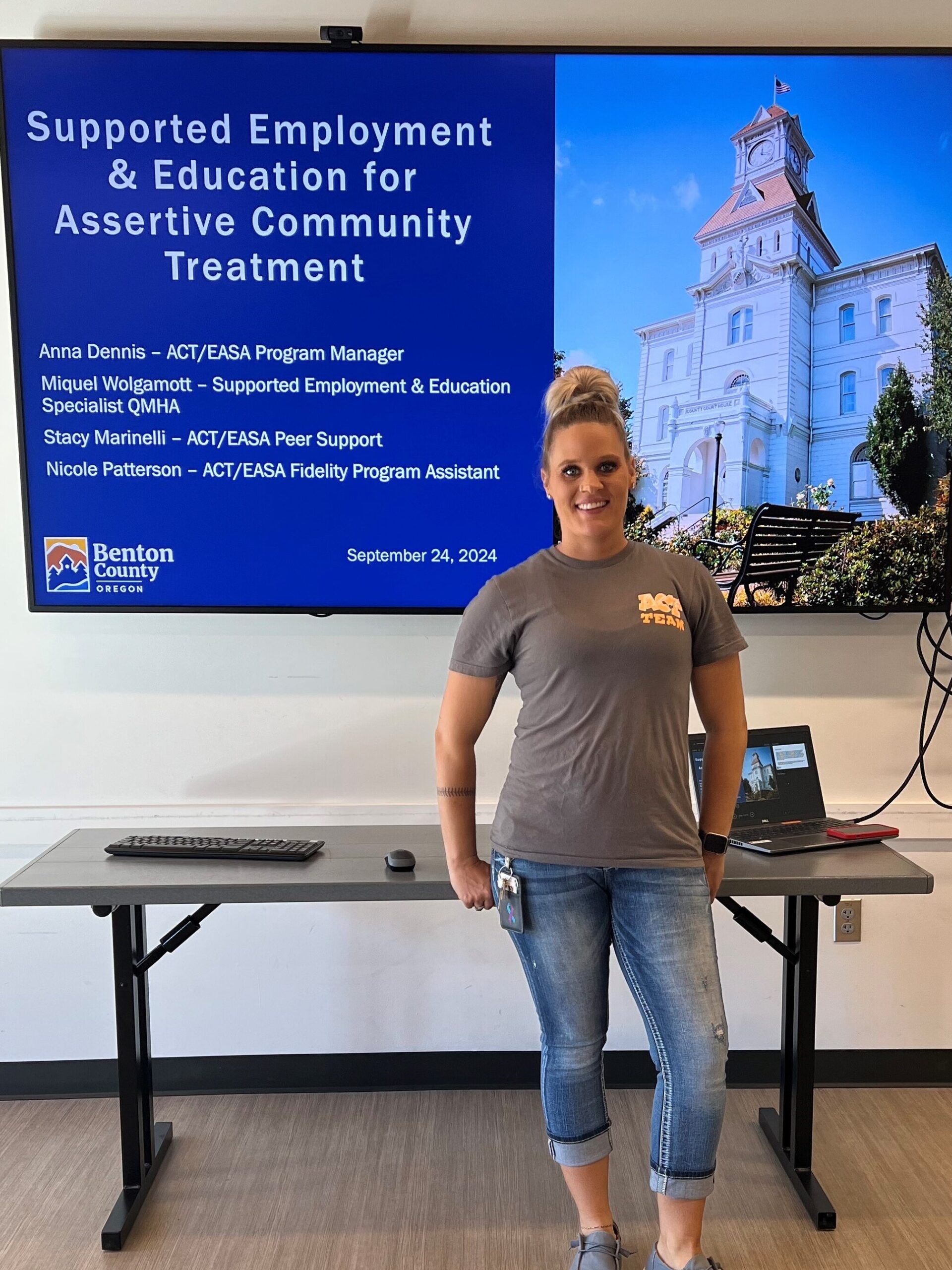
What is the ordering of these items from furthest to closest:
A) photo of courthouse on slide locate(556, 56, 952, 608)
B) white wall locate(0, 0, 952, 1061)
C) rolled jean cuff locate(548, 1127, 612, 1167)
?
white wall locate(0, 0, 952, 1061) < photo of courthouse on slide locate(556, 56, 952, 608) < rolled jean cuff locate(548, 1127, 612, 1167)

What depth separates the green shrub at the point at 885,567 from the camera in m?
2.39

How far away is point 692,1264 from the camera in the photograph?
1.66m

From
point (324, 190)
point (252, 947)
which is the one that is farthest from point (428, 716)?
point (324, 190)

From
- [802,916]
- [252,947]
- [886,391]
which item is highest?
[886,391]

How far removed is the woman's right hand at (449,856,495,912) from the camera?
1790 mm

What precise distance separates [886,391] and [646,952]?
150cm

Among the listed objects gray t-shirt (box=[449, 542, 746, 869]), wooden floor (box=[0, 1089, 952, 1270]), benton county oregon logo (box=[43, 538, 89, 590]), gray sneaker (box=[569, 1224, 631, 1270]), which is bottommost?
wooden floor (box=[0, 1089, 952, 1270])

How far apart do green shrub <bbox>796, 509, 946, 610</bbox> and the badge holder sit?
1152mm

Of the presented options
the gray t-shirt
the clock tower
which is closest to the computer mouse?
the gray t-shirt

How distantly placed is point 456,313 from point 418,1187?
1.98 metres

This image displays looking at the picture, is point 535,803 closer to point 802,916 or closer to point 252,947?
point 802,916

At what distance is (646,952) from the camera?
1.66m

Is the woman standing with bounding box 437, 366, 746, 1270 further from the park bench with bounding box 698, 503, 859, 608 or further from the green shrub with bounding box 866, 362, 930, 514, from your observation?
the green shrub with bounding box 866, 362, 930, 514

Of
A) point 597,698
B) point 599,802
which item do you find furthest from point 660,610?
point 599,802
